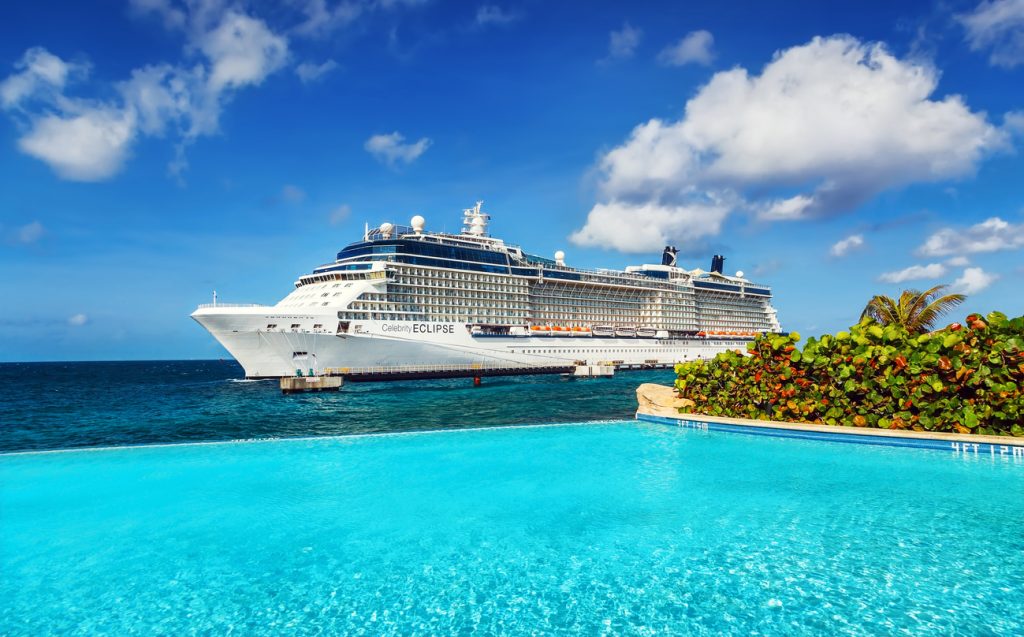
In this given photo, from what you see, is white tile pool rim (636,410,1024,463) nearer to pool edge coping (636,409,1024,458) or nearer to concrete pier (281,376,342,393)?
pool edge coping (636,409,1024,458)

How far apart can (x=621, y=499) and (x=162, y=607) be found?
639 centimetres

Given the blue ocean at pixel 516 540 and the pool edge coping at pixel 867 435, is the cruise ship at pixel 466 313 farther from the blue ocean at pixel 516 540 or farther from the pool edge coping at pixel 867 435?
the pool edge coping at pixel 867 435

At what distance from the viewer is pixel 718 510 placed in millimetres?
8508

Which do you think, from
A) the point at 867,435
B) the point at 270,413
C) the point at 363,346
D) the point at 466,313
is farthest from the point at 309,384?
the point at 867,435

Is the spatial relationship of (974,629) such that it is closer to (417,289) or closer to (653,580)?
(653,580)

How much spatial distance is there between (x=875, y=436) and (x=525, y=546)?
1016cm

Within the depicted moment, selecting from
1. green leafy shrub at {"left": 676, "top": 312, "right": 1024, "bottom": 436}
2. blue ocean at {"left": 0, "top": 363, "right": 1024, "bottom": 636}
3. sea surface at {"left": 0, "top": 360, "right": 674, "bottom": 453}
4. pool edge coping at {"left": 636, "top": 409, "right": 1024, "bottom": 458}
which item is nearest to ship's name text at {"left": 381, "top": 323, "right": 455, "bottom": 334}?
sea surface at {"left": 0, "top": 360, "right": 674, "bottom": 453}

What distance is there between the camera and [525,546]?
7.27 m

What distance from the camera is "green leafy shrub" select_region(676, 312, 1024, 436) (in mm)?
12273

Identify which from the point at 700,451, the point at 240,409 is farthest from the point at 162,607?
the point at 240,409

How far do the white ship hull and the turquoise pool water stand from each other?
26.8 meters

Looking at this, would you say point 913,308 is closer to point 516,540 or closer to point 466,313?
point 516,540

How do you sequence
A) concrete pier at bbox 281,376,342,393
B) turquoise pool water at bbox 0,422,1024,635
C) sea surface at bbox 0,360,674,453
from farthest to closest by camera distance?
concrete pier at bbox 281,376,342,393, sea surface at bbox 0,360,674,453, turquoise pool water at bbox 0,422,1024,635

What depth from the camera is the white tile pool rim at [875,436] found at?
11711mm
